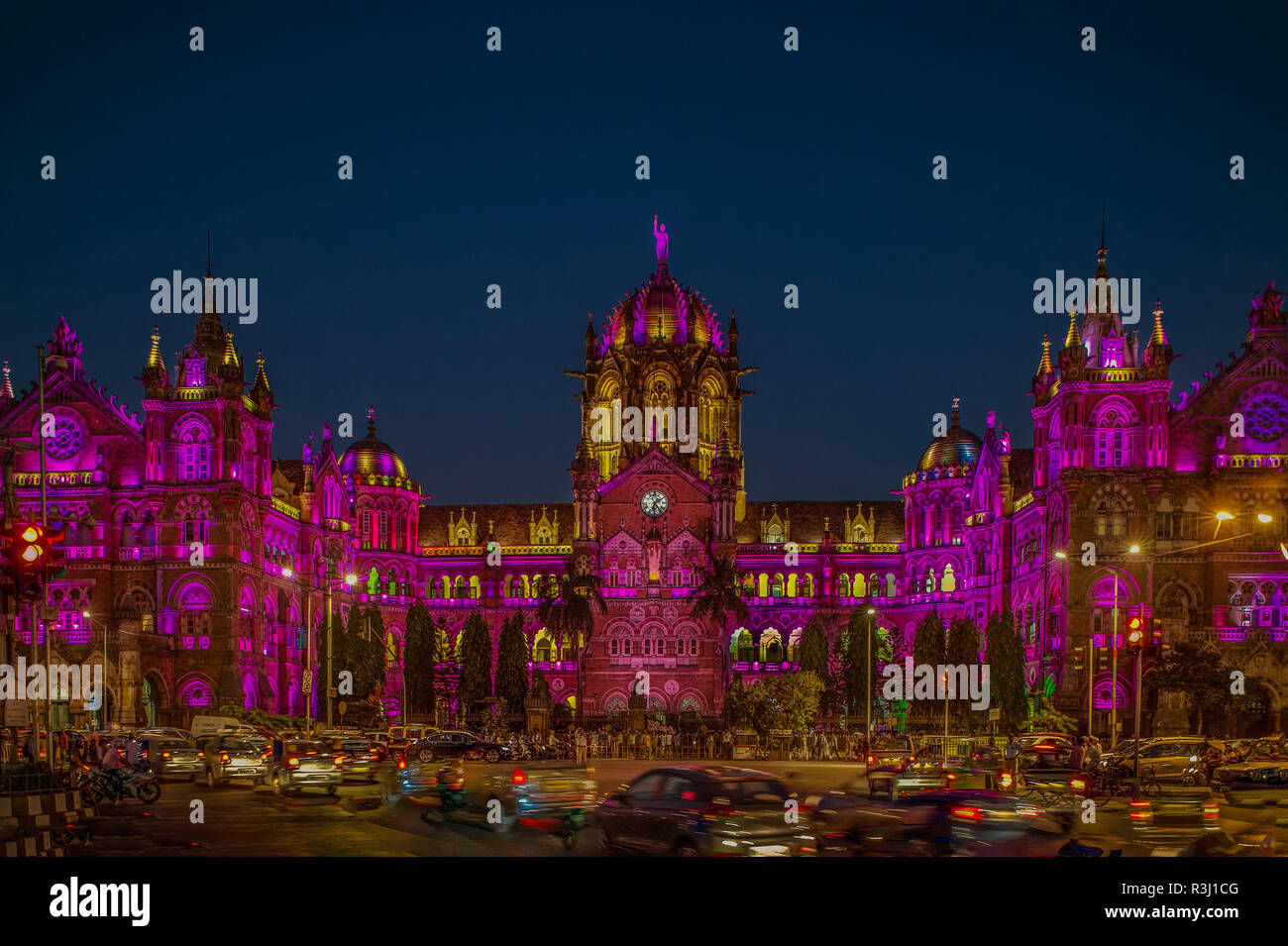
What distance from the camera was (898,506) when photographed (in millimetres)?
130125

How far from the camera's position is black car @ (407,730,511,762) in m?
62.2

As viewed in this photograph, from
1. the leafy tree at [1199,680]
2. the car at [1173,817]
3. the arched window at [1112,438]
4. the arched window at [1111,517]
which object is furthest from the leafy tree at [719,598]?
the car at [1173,817]

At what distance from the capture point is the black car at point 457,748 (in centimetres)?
6216

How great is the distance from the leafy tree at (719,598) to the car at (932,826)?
8114cm

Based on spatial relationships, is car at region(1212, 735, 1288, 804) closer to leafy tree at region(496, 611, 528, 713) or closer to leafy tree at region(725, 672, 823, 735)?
leafy tree at region(725, 672, 823, 735)

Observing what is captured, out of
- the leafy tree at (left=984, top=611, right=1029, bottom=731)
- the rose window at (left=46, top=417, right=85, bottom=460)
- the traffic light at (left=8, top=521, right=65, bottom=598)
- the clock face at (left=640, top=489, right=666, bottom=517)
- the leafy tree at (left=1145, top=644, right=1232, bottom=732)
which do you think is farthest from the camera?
the clock face at (left=640, top=489, right=666, bottom=517)

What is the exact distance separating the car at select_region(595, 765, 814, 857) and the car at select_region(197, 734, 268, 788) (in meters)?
24.0

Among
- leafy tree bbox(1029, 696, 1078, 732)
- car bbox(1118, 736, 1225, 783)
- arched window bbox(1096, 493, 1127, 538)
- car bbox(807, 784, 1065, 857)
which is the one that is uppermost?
arched window bbox(1096, 493, 1127, 538)

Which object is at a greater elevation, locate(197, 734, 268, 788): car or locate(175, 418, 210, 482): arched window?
locate(175, 418, 210, 482): arched window

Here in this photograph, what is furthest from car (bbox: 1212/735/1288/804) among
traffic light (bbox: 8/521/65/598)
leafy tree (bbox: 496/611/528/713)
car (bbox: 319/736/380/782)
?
leafy tree (bbox: 496/611/528/713)

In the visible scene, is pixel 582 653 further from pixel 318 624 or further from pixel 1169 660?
pixel 1169 660

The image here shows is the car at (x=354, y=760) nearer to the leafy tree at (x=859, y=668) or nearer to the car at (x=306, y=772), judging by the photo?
the car at (x=306, y=772)
